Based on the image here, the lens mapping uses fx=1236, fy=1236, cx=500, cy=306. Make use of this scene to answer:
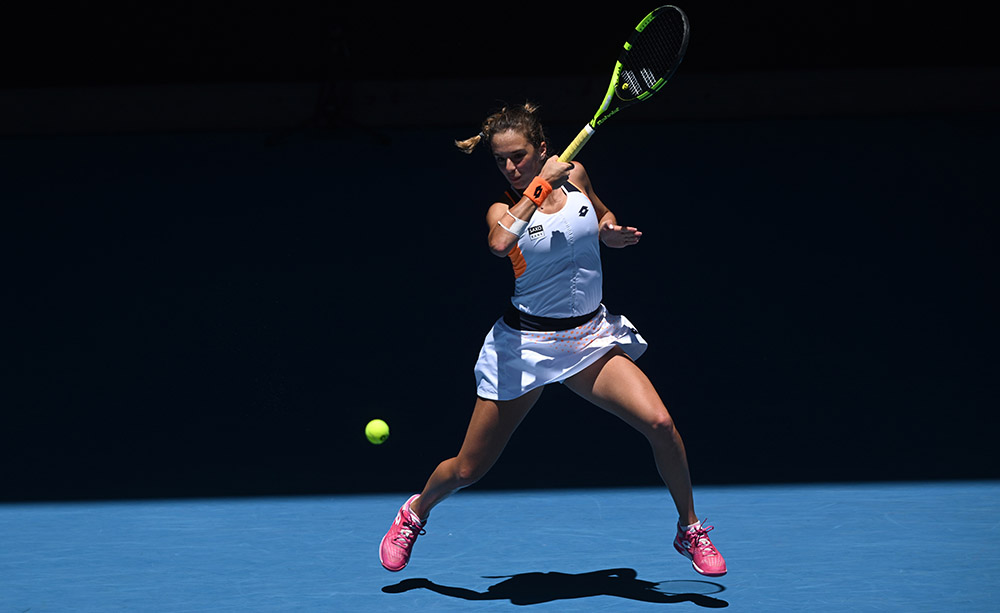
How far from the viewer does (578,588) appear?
4.23 meters

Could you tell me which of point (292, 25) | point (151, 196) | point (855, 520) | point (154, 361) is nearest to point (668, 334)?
point (855, 520)

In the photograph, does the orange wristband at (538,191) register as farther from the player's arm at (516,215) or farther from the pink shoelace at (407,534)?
the pink shoelace at (407,534)

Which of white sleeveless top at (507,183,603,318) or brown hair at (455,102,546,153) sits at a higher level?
brown hair at (455,102,546,153)

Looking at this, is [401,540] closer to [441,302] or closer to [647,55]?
[647,55]

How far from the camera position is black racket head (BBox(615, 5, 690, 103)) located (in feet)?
15.8

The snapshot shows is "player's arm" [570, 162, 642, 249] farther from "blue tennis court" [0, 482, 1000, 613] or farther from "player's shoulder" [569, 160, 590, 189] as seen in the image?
"blue tennis court" [0, 482, 1000, 613]

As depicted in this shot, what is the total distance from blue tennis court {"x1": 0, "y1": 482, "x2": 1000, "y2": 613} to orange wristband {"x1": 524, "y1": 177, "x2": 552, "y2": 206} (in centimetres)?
133

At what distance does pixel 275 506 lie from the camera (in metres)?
5.20

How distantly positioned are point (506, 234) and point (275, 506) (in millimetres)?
1812

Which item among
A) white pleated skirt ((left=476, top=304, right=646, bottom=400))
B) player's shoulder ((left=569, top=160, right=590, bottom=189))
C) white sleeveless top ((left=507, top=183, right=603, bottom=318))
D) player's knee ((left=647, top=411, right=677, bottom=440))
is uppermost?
player's shoulder ((left=569, top=160, right=590, bottom=189))

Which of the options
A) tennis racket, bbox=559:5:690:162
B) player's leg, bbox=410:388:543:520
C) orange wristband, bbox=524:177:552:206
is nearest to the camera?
orange wristband, bbox=524:177:552:206

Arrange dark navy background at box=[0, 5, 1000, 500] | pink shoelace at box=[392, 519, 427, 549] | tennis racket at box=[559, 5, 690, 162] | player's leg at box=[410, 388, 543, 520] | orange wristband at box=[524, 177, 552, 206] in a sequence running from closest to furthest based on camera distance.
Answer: orange wristband at box=[524, 177, 552, 206]
player's leg at box=[410, 388, 543, 520]
pink shoelace at box=[392, 519, 427, 549]
tennis racket at box=[559, 5, 690, 162]
dark navy background at box=[0, 5, 1000, 500]

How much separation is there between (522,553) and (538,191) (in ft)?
4.59

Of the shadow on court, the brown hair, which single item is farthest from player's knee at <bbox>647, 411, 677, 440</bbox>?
the brown hair
